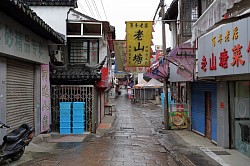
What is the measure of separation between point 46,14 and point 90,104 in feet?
17.3

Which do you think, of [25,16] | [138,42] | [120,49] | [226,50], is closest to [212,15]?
[226,50]

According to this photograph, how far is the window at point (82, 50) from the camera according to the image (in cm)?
1609

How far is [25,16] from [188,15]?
31.1 ft

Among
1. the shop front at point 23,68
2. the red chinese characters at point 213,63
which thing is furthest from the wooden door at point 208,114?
the shop front at point 23,68

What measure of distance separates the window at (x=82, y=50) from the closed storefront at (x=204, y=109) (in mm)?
5901

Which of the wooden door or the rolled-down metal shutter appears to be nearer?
the rolled-down metal shutter

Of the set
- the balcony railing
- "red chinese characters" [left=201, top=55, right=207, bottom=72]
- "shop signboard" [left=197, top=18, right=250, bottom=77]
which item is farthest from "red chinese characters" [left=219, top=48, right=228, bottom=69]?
"red chinese characters" [left=201, top=55, right=207, bottom=72]

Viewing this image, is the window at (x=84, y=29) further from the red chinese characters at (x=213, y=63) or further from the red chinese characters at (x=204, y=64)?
the red chinese characters at (x=213, y=63)

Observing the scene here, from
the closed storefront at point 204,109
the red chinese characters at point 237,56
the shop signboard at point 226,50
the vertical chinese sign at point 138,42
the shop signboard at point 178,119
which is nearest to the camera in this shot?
the shop signboard at point 226,50

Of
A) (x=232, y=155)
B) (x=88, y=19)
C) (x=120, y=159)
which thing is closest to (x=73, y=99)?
(x=88, y=19)

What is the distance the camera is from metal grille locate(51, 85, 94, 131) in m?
14.6

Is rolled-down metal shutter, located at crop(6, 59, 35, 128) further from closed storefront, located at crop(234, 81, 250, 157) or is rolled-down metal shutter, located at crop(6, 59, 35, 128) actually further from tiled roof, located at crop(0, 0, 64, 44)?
closed storefront, located at crop(234, 81, 250, 157)

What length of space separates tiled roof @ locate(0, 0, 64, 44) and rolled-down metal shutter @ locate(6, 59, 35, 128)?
1.40 metres

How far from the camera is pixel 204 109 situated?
14.5m
